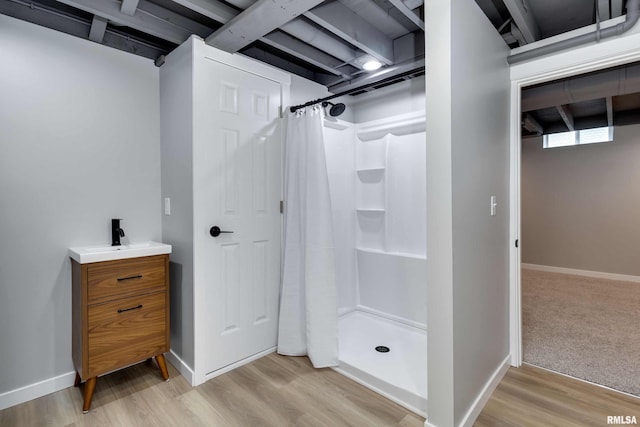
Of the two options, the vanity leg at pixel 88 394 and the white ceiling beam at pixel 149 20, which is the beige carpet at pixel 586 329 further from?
the white ceiling beam at pixel 149 20

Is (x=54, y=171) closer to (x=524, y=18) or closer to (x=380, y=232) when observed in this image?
(x=380, y=232)

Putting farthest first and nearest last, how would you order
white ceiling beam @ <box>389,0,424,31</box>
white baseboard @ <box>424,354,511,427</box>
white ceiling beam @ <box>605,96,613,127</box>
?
white ceiling beam @ <box>605,96,613,127</box>
white ceiling beam @ <box>389,0,424,31</box>
white baseboard @ <box>424,354,511,427</box>

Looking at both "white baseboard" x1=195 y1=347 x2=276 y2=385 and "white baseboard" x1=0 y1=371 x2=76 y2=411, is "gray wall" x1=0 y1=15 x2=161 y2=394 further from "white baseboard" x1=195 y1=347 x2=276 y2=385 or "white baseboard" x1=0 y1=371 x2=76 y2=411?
"white baseboard" x1=195 y1=347 x2=276 y2=385

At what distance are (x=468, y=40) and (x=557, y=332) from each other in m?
2.77

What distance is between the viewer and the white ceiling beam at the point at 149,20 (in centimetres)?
183

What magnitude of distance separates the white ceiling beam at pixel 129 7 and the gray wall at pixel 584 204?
620 centimetres

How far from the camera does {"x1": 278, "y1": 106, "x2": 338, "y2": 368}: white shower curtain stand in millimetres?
2383

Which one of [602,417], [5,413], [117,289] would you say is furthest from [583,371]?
[5,413]

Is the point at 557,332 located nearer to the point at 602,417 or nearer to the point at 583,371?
the point at 583,371

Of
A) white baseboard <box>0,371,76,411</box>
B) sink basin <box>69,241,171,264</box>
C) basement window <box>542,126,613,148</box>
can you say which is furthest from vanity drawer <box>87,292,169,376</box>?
basement window <box>542,126,613,148</box>

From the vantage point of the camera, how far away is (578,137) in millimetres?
5191

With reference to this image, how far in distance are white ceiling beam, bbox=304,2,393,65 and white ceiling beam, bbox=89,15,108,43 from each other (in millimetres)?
1295

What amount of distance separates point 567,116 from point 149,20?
518 centimetres

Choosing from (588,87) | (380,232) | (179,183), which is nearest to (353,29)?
(179,183)
